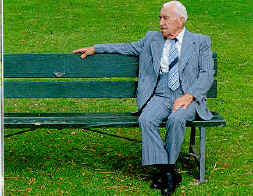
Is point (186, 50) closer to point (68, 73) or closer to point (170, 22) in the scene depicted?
point (170, 22)

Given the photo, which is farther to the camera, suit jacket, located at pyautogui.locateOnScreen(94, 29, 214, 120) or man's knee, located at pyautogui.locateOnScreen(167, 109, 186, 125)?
suit jacket, located at pyautogui.locateOnScreen(94, 29, 214, 120)

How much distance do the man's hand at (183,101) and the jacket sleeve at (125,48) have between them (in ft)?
2.22

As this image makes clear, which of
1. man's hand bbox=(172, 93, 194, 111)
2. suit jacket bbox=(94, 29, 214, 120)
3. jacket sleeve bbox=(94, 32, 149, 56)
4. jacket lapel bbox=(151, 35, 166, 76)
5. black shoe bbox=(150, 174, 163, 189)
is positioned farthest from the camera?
jacket sleeve bbox=(94, 32, 149, 56)

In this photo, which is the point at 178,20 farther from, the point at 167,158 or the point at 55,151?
the point at 55,151

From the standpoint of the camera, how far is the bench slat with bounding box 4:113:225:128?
5441mm

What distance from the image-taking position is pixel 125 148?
263 inches

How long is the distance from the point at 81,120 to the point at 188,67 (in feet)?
3.66

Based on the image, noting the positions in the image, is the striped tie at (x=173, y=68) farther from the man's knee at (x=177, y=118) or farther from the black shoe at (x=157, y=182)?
the black shoe at (x=157, y=182)

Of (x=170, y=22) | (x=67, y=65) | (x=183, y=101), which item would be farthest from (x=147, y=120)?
(x=67, y=65)

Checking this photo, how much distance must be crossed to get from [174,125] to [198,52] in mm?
813

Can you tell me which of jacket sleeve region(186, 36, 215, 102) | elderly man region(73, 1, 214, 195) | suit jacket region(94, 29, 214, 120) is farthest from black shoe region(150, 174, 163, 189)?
jacket sleeve region(186, 36, 215, 102)

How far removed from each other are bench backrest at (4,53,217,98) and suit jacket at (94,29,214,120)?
226 mm

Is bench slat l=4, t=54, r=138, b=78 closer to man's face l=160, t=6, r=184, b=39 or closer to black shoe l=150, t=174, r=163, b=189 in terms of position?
man's face l=160, t=6, r=184, b=39

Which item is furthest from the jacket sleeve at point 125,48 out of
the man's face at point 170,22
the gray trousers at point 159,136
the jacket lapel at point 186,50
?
the gray trousers at point 159,136
